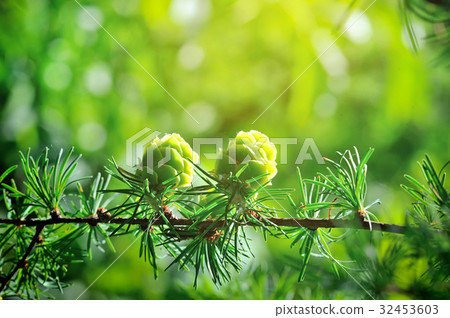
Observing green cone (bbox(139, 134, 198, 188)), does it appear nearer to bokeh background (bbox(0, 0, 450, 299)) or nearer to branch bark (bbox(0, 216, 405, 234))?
branch bark (bbox(0, 216, 405, 234))

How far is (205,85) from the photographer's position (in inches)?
39.0

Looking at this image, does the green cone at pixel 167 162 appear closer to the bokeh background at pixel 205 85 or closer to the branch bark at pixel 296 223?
the branch bark at pixel 296 223

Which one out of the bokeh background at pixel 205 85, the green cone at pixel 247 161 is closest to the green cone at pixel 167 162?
the green cone at pixel 247 161

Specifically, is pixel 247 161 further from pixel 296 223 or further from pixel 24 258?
pixel 24 258

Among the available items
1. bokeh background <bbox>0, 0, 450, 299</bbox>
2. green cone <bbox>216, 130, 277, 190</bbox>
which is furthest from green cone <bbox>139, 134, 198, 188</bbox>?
bokeh background <bbox>0, 0, 450, 299</bbox>

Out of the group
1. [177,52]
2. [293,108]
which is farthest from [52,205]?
[177,52]

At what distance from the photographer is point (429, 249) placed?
19cm

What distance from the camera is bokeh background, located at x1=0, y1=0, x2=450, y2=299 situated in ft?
2.11

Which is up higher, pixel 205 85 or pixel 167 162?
pixel 205 85

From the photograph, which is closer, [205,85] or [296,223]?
[296,223]

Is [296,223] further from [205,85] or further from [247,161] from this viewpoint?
[205,85]

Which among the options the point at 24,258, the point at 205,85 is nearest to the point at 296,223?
the point at 24,258

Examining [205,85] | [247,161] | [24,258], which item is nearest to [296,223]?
[247,161]

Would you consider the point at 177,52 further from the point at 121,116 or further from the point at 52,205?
the point at 52,205
